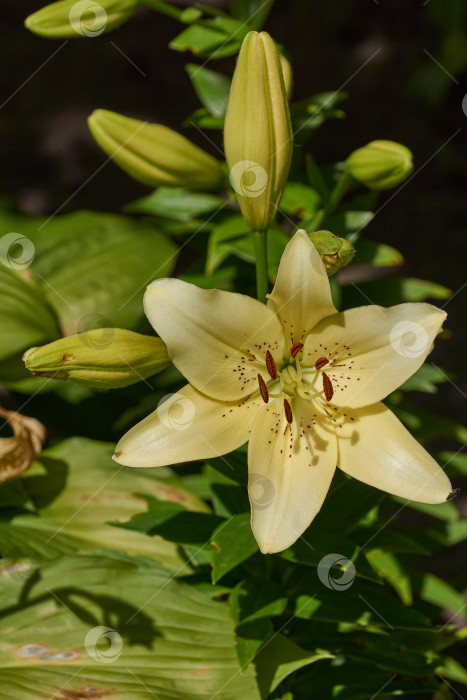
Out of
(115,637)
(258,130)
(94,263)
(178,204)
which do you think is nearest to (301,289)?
(258,130)

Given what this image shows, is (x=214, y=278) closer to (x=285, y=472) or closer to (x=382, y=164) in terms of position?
(x=382, y=164)

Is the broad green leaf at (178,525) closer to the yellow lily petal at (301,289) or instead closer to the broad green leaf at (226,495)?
the broad green leaf at (226,495)

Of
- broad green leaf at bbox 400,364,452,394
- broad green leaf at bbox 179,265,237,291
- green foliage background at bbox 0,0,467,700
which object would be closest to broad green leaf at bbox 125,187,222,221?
green foliage background at bbox 0,0,467,700

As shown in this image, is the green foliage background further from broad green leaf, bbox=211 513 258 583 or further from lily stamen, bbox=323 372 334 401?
lily stamen, bbox=323 372 334 401

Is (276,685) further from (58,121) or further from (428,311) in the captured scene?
(58,121)

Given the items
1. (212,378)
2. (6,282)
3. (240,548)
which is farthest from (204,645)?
(6,282)
